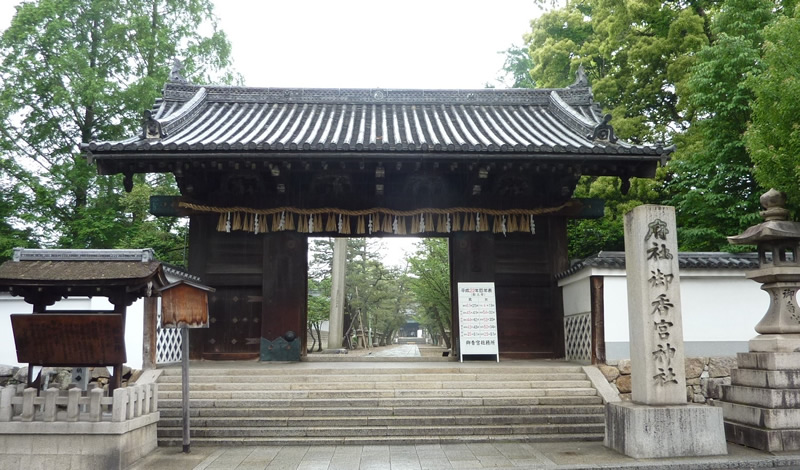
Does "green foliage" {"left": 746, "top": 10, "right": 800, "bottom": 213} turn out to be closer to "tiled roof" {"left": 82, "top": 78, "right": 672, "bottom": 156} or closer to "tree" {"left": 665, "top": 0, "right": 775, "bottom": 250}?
"tiled roof" {"left": 82, "top": 78, "right": 672, "bottom": 156}

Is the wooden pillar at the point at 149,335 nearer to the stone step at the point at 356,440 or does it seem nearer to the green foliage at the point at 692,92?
the stone step at the point at 356,440

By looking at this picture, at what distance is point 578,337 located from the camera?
1149 cm

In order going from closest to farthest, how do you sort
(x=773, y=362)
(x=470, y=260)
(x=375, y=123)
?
(x=773, y=362), (x=470, y=260), (x=375, y=123)

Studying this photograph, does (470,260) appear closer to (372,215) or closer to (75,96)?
(372,215)

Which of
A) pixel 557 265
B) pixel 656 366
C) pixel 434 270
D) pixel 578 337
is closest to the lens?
pixel 656 366

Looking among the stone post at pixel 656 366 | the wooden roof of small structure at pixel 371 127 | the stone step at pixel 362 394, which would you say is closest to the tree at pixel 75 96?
the wooden roof of small structure at pixel 371 127

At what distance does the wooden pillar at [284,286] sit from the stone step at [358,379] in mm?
2106

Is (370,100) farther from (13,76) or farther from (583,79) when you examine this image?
(13,76)

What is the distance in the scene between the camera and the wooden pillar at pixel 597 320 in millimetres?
10359

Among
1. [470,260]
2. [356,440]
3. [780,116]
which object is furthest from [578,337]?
[356,440]

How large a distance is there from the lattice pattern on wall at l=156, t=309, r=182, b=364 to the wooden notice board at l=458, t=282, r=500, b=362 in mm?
6083

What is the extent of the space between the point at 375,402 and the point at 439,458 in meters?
1.96

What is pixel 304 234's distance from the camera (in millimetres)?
12406

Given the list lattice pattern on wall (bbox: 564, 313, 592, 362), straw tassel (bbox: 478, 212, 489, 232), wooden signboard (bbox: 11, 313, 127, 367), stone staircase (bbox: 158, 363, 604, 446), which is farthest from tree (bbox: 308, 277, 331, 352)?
wooden signboard (bbox: 11, 313, 127, 367)
